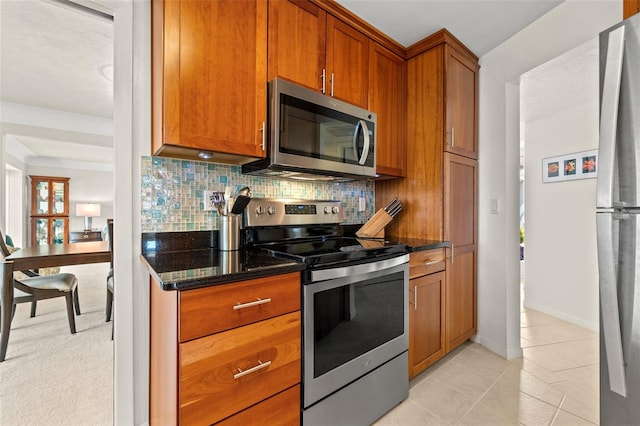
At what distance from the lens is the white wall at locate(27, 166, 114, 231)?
257 inches

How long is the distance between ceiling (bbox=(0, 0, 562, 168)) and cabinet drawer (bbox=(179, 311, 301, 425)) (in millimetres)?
1621

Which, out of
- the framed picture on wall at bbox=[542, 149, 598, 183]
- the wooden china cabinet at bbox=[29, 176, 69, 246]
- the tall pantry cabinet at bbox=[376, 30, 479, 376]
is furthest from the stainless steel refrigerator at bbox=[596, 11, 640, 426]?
the wooden china cabinet at bbox=[29, 176, 69, 246]

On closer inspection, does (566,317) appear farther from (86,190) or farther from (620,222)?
(86,190)

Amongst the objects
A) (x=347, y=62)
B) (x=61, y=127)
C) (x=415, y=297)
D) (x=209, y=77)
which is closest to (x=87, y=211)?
(x=61, y=127)

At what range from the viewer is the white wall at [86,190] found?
6532 mm

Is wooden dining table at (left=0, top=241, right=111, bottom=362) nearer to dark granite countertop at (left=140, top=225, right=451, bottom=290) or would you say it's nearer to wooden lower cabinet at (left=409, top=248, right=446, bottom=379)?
dark granite countertop at (left=140, top=225, right=451, bottom=290)

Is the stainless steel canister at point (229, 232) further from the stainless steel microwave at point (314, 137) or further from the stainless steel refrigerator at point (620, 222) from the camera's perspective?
the stainless steel refrigerator at point (620, 222)

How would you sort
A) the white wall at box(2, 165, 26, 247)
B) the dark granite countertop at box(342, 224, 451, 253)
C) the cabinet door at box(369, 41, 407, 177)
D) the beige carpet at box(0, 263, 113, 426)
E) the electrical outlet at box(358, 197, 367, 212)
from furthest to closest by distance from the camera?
the white wall at box(2, 165, 26, 247) → the electrical outlet at box(358, 197, 367, 212) → the cabinet door at box(369, 41, 407, 177) → the dark granite countertop at box(342, 224, 451, 253) → the beige carpet at box(0, 263, 113, 426)

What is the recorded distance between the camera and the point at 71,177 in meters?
6.56

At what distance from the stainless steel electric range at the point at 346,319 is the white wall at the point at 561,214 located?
7.87 ft

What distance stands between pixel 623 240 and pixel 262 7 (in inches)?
71.6

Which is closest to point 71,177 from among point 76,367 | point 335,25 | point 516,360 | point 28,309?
point 28,309

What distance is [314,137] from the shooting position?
1617 millimetres

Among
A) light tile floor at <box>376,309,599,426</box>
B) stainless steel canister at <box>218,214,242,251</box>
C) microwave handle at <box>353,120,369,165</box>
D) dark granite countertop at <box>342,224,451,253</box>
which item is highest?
microwave handle at <box>353,120,369,165</box>
